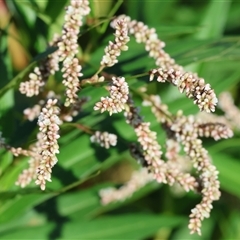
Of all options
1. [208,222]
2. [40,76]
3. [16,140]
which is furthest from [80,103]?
[208,222]

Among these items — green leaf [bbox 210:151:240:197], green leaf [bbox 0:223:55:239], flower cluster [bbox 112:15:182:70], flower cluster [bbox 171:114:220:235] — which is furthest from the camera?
green leaf [bbox 210:151:240:197]

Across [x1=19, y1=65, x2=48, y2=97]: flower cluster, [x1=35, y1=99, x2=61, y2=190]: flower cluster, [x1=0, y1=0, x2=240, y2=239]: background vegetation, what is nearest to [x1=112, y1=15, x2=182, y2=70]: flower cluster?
[x1=0, y1=0, x2=240, y2=239]: background vegetation

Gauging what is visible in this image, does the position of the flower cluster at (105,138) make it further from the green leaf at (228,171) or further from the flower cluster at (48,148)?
the green leaf at (228,171)

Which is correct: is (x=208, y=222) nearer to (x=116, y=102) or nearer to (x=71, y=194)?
(x=71, y=194)

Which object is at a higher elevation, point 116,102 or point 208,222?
point 208,222

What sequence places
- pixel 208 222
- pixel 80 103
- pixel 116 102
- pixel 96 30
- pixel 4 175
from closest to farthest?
pixel 116 102, pixel 80 103, pixel 4 175, pixel 96 30, pixel 208 222

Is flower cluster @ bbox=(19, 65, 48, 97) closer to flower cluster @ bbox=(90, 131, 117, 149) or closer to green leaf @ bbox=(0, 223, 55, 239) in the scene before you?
flower cluster @ bbox=(90, 131, 117, 149)

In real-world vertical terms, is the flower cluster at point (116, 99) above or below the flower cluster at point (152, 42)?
below

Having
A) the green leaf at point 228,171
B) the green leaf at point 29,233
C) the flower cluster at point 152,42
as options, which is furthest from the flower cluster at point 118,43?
the green leaf at point 228,171

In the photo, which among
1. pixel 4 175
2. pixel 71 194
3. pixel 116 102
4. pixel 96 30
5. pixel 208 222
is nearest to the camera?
pixel 116 102
